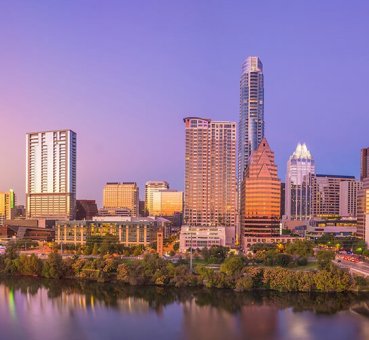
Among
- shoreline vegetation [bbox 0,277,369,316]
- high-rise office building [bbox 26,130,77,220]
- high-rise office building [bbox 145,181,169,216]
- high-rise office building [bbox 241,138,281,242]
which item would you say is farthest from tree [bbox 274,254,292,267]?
high-rise office building [bbox 145,181,169,216]

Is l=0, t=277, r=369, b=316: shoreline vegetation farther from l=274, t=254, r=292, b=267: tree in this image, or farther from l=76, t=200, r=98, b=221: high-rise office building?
l=76, t=200, r=98, b=221: high-rise office building

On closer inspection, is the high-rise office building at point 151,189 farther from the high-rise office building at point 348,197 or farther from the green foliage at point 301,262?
the green foliage at point 301,262

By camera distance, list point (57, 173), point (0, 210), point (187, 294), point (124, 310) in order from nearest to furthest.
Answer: point (124, 310) → point (187, 294) → point (57, 173) → point (0, 210)

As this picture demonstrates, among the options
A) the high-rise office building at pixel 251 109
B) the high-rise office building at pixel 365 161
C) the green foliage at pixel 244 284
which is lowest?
the green foliage at pixel 244 284

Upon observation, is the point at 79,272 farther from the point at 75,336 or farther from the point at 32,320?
the point at 75,336

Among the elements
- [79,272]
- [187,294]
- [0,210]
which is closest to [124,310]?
[187,294]

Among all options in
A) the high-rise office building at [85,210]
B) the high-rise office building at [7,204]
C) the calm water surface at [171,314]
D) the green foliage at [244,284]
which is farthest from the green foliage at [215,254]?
the high-rise office building at [7,204]

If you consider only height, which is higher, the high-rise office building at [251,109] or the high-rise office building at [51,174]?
the high-rise office building at [251,109]

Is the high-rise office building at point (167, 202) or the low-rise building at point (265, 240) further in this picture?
the high-rise office building at point (167, 202)
